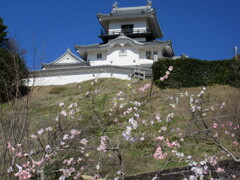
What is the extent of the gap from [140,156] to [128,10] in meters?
27.4

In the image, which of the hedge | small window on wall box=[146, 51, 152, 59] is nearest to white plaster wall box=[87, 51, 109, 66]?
small window on wall box=[146, 51, 152, 59]

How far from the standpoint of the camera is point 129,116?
12.5 m

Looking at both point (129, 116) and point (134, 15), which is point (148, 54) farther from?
point (129, 116)

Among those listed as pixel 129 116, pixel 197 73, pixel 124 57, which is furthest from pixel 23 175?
pixel 124 57

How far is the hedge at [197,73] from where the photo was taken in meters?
15.9

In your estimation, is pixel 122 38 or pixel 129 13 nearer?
pixel 122 38

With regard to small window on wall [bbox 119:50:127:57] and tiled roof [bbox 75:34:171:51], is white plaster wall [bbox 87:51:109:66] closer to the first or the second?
tiled roof [bbox 75:34:171:51]

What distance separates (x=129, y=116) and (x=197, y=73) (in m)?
6.13

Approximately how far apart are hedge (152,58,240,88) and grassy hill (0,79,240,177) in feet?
1.92

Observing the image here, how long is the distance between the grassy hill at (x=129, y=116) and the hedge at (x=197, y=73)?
584 mm

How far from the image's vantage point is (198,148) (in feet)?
29.5

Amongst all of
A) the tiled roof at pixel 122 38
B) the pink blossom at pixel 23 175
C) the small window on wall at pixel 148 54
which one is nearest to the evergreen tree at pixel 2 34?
the tiled roof at pixel 122 38

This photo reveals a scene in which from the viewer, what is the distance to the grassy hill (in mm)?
7961

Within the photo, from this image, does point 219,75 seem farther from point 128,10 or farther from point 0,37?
point 0,37
